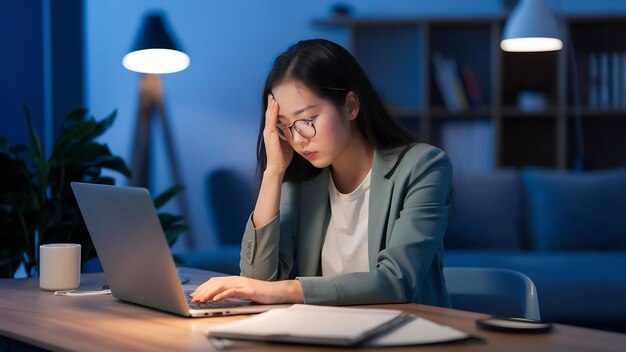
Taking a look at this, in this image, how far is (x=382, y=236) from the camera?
76.1 inches

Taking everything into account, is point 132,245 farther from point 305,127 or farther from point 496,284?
point 496,284

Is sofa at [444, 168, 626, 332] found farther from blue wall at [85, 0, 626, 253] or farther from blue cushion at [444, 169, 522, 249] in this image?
blue wall at [85, 0, 626, 253]

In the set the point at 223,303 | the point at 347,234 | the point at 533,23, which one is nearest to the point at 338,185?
the point at 347,234

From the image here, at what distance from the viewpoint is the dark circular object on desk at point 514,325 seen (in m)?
1.31

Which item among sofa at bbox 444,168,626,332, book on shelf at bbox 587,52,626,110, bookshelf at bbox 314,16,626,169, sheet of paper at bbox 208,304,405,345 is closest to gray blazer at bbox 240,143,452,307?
sheet of paper at bbox 208,304,405,345

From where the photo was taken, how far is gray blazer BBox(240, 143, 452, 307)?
5.28ft

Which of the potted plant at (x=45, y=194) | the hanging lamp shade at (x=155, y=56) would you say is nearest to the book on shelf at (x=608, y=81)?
the hanging lamp shade at (x=155, y=56)

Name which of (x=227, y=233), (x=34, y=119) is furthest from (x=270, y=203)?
(x=227, y=233)

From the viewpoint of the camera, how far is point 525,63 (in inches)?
201

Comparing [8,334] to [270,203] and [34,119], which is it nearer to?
[270,203]

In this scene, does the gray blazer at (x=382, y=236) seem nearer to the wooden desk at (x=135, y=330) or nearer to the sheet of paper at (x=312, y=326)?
the wooden desk at (x=135, y=330)

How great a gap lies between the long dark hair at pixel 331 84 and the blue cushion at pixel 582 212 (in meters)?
2.35

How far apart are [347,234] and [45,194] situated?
3.33 feet

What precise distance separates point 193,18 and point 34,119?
1.59 m
